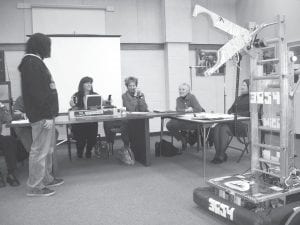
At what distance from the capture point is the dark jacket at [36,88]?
283 cm

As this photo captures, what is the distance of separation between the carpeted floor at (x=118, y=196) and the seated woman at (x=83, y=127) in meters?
0.42

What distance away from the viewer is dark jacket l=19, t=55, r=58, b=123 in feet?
9.27

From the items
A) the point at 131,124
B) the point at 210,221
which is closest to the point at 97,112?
the point at 131,124

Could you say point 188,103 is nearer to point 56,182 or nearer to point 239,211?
point 56,182

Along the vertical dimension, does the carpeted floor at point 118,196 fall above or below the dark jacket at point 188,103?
below

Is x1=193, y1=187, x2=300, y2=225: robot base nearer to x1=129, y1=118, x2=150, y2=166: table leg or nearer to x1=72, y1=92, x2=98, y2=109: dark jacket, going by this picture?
x1=129, y1=118, x2=150, y2=166: table leg

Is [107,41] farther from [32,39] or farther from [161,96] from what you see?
[32,39]

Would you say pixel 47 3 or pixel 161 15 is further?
pixel 161 15

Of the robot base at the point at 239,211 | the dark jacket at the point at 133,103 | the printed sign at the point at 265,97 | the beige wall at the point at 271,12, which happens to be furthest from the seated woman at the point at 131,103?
the beige wall at the point at 271,12

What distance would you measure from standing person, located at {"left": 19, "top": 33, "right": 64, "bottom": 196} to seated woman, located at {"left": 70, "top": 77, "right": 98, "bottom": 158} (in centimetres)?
155

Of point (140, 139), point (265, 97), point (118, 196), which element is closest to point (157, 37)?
point (140, 139)

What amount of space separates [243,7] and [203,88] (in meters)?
1.83

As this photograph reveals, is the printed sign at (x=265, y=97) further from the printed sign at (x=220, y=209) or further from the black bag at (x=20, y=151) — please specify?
the black bag at (x=20, y=151)

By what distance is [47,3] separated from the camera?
5812mm
